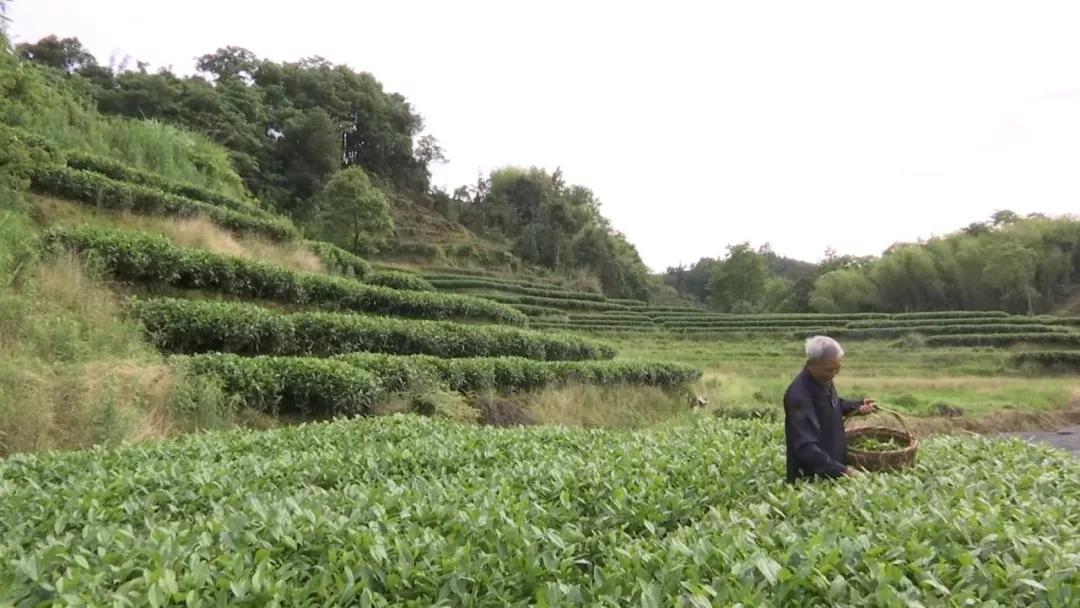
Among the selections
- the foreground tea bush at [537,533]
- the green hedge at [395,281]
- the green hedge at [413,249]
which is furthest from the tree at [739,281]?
the foreground tea bush at [537,533]

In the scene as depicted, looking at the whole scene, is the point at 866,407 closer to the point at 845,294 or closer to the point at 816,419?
the point at 816,419

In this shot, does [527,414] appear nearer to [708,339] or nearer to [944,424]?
[944,424]

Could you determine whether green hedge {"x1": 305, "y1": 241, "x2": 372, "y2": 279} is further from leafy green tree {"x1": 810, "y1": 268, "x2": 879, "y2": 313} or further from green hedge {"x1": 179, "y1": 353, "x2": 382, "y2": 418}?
leafy green tree {"x1": 810, "y1": 268, "x2": 879, "y2": 313}

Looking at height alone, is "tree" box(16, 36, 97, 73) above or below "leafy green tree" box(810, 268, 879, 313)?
above

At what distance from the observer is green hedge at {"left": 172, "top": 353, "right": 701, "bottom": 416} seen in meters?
9.18

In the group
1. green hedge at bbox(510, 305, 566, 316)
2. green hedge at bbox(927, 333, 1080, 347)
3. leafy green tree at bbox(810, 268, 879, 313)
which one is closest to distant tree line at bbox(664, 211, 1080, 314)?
leafy green tree at bbox(810, 268, 879, 313)

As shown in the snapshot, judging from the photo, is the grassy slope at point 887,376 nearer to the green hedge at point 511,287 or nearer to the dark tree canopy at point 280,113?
the green hedge at point 511,287

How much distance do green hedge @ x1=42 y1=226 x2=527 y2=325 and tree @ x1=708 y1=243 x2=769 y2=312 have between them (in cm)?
5166

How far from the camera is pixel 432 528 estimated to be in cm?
324

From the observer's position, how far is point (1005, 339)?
34.9 m

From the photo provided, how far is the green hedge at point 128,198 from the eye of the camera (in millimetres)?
12836

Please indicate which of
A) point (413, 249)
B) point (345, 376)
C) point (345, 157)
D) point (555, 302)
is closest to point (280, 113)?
point (345, 157)

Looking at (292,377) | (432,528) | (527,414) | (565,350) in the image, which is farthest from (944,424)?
(432,528)

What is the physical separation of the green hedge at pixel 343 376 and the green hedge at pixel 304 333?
0.80 m
